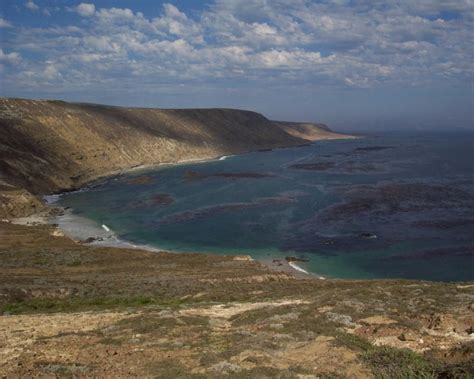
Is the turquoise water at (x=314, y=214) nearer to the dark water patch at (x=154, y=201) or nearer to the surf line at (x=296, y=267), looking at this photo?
the dark water patch at (x=154, y=201)

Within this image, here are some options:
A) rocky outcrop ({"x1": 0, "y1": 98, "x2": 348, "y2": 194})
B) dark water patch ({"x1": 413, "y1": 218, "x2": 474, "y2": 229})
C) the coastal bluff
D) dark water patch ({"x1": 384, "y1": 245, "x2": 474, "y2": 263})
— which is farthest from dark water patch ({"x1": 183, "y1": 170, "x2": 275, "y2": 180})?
dark water patch ({"x1": 384, "y1": 245, "x2": 474, "y2": 263})

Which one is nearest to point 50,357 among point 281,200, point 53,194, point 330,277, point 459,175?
point 330,277

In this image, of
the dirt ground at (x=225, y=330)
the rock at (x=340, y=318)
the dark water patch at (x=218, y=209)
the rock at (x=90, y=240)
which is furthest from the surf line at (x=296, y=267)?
the dark water patch at (x=218, y=209)

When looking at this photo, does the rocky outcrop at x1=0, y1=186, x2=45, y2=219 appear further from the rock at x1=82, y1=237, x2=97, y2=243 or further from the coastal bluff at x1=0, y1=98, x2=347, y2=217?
the rock at x1=82, y1=237, x2=97, y2=243

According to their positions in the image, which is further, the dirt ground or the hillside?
the hillside

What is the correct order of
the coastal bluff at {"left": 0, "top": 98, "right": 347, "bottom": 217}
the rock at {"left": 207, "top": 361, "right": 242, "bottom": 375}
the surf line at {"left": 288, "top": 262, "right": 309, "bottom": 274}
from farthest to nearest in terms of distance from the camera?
the coastal bluff at {"left": 0, "top": 98, "right": 347, "bottom": 217} → the surf line at {"left": 288, "top": 262, "right": 309, "bottom": 274} → the rock at {"left": 207, "top": 361, "right": 242, "bottom": 375}

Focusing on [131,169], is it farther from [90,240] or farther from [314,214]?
[90,240]

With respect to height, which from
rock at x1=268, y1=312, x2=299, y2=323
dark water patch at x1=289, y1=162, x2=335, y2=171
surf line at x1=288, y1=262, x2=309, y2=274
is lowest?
surf line at x1=288, y1=262, x2=309, y2=274


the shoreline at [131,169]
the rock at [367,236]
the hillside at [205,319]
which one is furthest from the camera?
the shoreline at [131,169]
